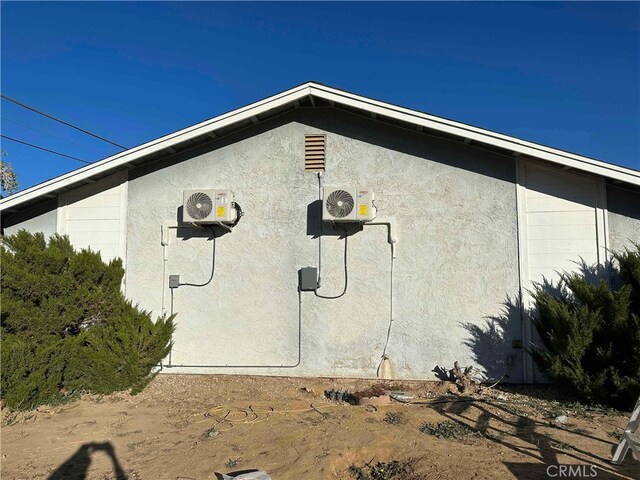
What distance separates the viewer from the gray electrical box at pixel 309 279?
750cm

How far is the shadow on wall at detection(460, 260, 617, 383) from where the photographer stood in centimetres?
694

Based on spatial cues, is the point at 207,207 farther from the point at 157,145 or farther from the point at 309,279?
the point at 309,279

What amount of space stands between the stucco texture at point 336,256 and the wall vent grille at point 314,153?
0.36ft

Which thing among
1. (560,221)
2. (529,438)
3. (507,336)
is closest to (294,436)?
(529,438)

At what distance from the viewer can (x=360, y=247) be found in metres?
7.54

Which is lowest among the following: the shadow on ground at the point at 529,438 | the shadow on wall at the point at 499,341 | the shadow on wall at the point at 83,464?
the shadow on wall at the point at 83,464

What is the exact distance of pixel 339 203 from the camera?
714 cm

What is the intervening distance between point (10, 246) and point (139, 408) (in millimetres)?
3242

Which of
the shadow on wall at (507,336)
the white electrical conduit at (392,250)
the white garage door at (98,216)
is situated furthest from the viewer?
the white garage door at (98,216)

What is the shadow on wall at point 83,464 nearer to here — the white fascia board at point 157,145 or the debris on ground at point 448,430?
the debris on ground at point 448,430

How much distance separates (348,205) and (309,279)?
1.40 meters

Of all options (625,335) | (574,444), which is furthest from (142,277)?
(625,335)

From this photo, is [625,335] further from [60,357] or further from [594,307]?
[60,357]

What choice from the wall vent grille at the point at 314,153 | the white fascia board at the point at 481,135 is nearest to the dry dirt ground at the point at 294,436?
the white fascia board at the point at 481,135
